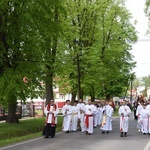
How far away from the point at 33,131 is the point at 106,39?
1740cm

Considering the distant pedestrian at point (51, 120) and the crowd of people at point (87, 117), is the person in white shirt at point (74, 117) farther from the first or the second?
the distant pedestrian at point (51, 120)

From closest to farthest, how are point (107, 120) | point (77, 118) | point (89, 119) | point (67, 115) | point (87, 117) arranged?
point (89, 119)
point (87, 117)
point (107, 120)
point (67, 115)
point (77, 118)

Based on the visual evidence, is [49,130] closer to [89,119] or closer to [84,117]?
[89,119]

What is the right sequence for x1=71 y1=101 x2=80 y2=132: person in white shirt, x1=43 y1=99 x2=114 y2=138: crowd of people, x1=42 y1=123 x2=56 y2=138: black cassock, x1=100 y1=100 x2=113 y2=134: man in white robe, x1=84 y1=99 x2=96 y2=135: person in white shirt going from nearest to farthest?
x1=42 y1=123 x2=56 y2=138: black cassock < x1=43 y1=99 x2=114 y2=138: crowd of people < x1=84 y1=99 x2=96 y2=135: person in white shirt < x1=100 y1=100 x2=113 y2=134: man in white robe < x1=71 y1=101 x2=80 y2=132: person in white shirt

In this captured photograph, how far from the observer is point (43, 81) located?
21.1 meters

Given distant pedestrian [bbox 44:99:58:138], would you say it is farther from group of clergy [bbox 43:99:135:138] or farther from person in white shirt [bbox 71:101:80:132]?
person in white shirt [bbox 71:101:80:132]

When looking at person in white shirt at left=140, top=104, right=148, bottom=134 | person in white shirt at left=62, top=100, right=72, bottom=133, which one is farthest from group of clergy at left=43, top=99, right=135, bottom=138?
person in white shirt at left=140, top=104, right=148, bottom=134

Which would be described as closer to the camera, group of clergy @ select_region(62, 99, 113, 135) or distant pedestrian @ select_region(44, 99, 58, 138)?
distant pedestrian @ select_region(44, 99, 58, 138)

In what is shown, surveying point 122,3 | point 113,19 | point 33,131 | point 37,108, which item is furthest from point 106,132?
point 37,108

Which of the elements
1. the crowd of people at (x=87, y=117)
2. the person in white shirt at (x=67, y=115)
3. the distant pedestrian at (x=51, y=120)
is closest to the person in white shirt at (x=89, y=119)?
the crowd of people at (x=87, y=117)

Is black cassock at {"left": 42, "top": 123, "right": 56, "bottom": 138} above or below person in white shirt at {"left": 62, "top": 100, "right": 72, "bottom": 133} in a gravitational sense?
below

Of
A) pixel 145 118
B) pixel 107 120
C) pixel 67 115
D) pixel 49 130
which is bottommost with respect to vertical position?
pixel 49 130

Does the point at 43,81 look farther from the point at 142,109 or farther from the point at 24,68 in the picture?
the point at 142,109

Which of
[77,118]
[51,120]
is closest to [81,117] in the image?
[77,118]
